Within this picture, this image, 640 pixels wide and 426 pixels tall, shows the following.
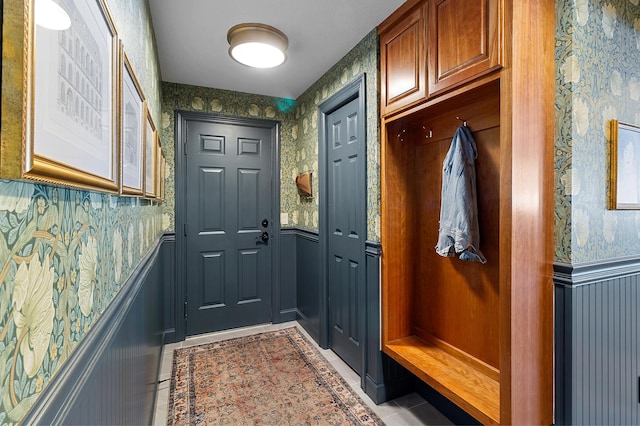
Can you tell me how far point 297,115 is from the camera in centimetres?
358

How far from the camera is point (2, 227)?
0.33m

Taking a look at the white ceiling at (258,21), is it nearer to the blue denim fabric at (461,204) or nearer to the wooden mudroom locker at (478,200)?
the wooden mudroom locker at (478,200)

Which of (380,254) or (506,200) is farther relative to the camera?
(380,254)

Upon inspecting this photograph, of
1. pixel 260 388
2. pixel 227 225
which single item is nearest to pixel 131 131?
pixel 260 388

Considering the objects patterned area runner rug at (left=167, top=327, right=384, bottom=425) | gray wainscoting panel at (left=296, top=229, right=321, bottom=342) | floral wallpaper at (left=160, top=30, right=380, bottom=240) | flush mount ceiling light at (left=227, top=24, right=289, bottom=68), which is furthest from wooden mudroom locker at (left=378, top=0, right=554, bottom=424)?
gray wainscoting panel at (left=296, top=229, right=321, bottom=342)

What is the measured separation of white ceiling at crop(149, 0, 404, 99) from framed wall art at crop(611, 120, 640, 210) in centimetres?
137

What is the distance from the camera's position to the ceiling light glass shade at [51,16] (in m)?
0.39

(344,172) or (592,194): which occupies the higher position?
(344,172)

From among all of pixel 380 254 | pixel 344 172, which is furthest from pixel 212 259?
pixel 380 254

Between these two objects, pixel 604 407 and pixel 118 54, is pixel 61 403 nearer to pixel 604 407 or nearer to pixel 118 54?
pixel 118 54

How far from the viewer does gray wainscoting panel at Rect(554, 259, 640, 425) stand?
1369 millimetres

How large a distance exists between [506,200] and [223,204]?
2.70 m

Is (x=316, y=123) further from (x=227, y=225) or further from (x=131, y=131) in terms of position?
(x=131, y=131)

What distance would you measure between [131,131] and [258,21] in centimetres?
140
